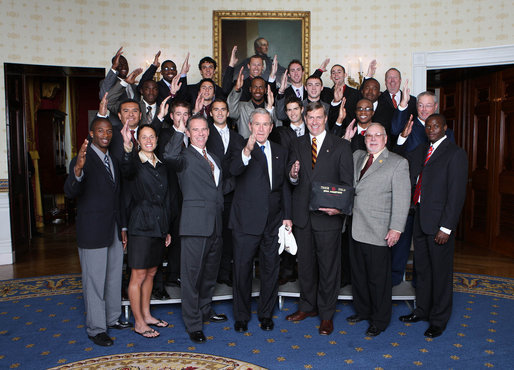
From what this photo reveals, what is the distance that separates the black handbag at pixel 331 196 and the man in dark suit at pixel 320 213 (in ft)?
0.41

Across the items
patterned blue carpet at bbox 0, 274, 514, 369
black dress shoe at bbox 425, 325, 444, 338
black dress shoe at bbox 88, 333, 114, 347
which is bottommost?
patterned blue carpet at bbox 0, 274, 514, 369

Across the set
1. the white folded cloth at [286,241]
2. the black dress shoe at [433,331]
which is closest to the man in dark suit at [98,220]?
the white folded cloth at [286,241]

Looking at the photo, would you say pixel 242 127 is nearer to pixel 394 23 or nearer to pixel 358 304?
pixel 358 304

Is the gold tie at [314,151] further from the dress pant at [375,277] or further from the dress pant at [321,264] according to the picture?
the dress pant at [375,277]

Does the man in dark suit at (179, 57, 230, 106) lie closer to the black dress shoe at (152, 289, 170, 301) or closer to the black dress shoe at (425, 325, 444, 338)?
the black dress shoe at (152, 289, 170, 301)

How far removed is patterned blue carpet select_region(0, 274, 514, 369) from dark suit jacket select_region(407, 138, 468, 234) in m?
0.99

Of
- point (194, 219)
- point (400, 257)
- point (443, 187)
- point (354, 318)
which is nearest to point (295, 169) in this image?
point (194, 219)

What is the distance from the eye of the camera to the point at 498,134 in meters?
7.25

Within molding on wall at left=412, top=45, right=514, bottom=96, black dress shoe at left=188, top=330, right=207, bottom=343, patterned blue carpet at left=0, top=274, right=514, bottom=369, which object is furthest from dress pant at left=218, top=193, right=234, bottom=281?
molding on wall at left=412, top=45, right=514, bottom=96

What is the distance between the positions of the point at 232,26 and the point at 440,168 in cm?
428

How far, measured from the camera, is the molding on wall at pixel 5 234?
265 inches

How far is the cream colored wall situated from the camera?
6.67 metres

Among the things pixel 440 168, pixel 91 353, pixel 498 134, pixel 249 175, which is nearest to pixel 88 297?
pixel 91 353

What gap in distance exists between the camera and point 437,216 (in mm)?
4059
